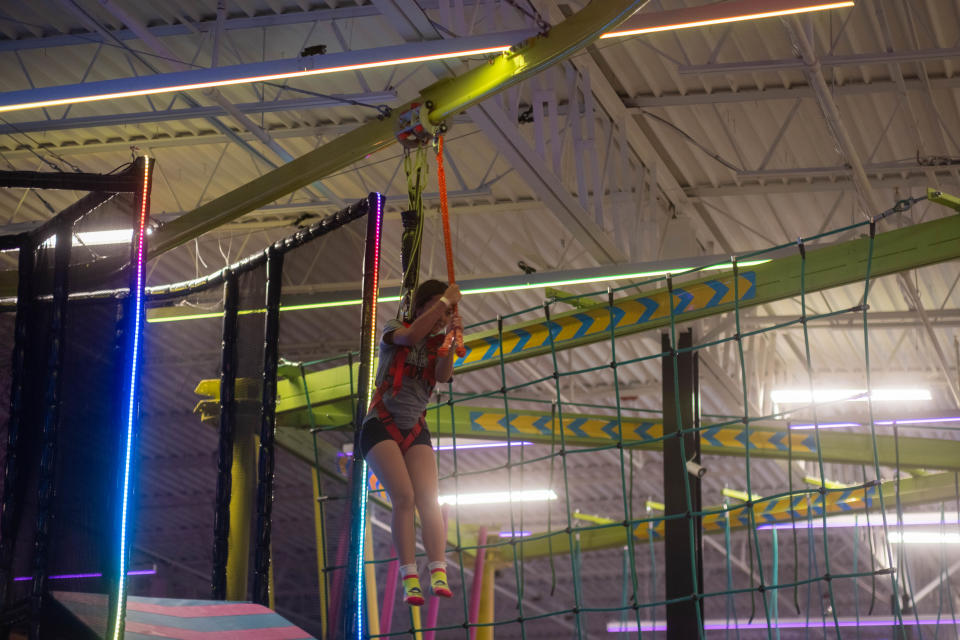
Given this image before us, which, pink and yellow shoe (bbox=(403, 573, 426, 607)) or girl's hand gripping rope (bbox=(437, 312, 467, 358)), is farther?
girl's hand gripping rope (bbox=(437, 312, 467, 358))

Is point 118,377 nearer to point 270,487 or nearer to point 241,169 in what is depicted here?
point 270,487

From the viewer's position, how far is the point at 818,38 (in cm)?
956

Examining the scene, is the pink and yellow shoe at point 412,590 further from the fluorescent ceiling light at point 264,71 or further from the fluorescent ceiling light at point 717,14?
the fluorescent ceiling light at point 264,71

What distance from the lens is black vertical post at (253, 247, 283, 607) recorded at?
536cm

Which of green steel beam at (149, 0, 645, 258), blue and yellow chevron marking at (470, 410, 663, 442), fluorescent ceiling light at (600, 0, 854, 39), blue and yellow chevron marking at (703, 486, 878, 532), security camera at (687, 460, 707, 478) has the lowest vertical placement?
blue and yellow chevron marking at (703, 486, 878, 532)

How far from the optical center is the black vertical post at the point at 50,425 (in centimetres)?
429

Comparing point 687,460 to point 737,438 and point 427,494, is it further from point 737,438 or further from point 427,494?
point 427,494

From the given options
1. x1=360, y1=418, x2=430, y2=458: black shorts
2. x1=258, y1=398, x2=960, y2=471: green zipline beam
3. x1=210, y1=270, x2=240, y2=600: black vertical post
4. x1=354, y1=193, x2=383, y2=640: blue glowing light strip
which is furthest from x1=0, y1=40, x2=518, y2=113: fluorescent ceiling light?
x1=360, y1=418, x2=430, y2=458: black shorts

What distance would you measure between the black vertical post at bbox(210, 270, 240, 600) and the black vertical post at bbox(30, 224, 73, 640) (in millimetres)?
1182

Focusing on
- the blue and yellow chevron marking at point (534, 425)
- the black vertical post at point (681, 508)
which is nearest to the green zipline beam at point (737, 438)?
the blue and yellow chevron marking at point (534, 425)

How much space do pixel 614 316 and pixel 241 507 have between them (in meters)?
2.58

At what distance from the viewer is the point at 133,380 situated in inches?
174

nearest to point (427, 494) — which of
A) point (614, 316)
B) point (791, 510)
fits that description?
point (614, 316)

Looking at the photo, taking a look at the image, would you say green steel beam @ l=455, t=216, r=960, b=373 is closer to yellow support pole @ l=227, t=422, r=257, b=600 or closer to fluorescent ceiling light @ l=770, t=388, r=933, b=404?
yellow support pole @ l=227, t=422, r=257, b=600
